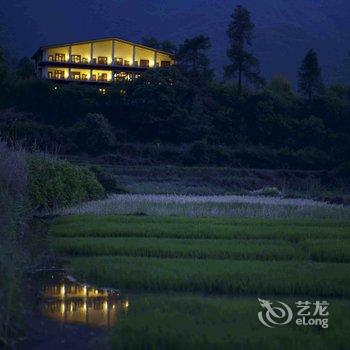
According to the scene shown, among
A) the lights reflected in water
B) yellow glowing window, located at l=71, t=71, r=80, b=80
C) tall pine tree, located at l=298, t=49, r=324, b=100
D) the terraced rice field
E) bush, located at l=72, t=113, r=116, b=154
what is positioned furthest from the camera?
tall pine tree, located at l=298, t=49, r=324, b=100

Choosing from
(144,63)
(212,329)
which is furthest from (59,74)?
(212,329)

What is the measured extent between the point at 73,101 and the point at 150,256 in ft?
128

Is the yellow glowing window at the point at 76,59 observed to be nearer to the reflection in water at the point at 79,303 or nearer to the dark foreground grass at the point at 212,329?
the reflection in water at the point at 79,303

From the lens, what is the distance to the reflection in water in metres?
8.02

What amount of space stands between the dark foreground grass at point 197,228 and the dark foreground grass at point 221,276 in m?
3.65

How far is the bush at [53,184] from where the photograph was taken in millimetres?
20531

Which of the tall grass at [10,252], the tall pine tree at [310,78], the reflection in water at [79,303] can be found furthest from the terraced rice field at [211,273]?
the tall pine tree at [310,78]

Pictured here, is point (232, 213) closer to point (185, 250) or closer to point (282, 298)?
point (185, 250)

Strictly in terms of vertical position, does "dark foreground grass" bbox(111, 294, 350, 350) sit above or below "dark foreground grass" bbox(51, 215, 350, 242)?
above

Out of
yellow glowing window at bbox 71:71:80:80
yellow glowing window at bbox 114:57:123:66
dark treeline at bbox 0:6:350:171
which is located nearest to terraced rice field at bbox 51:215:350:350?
dark treeline at bbox 0:6:350:171

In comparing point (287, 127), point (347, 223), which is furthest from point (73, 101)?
point (347, 223)

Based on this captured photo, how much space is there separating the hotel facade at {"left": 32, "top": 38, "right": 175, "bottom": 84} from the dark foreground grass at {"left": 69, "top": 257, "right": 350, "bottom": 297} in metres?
44.3

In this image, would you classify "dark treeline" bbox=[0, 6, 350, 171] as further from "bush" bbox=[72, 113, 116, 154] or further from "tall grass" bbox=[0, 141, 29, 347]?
"tall grass" bbox=[0, 141, 29, 347]

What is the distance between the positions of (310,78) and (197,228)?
4359 centimetres
